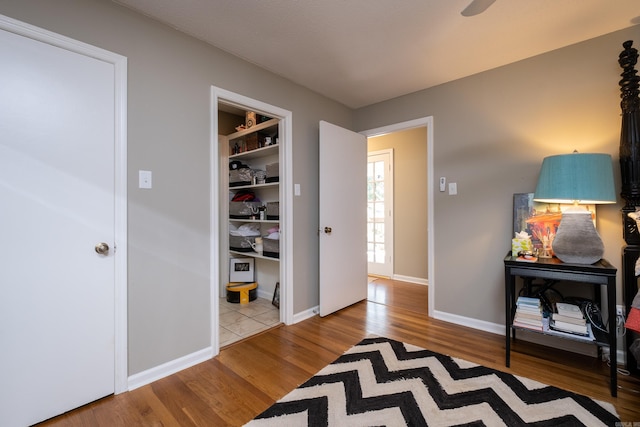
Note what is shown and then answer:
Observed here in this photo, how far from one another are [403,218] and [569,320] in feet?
8.51

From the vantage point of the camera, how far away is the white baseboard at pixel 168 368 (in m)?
1.75

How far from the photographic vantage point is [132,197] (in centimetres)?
175

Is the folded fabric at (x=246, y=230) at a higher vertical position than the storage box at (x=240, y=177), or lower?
lower

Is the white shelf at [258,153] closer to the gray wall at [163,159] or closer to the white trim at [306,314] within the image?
the gray wall at [163,159]

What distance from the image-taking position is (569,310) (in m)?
1.86

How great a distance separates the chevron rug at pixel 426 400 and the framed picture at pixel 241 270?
6.32 ft

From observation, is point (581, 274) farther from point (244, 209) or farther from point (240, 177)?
point (240, 177)

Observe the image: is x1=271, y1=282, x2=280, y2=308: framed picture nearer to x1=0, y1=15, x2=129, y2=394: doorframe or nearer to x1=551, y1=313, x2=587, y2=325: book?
x1=0, y1=15, x2=129, y2=394: doorframe

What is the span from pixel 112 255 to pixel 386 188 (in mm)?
3710

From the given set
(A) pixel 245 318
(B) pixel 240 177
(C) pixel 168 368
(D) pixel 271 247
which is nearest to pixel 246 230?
(D) pixel 271 247

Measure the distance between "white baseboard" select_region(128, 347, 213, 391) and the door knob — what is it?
80cm

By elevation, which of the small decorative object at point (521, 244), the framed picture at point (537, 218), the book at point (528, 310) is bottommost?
the book at point (528, 310)

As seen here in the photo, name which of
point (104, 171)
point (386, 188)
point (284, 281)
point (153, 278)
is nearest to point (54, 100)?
point (104, 171)

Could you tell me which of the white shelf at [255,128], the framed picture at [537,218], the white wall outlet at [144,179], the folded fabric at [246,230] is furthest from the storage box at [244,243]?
the framed picture at [537,218]
